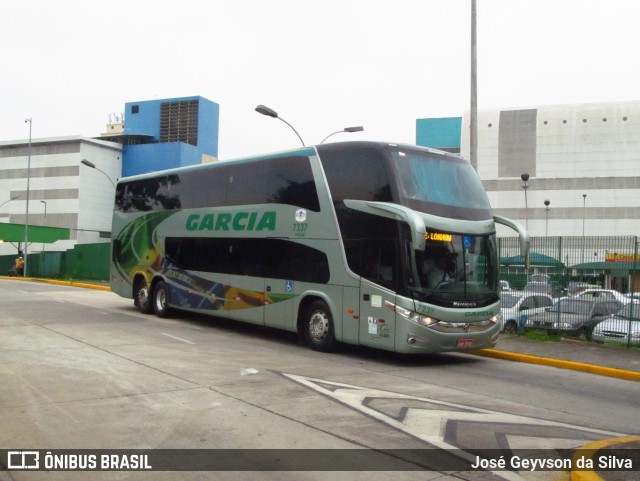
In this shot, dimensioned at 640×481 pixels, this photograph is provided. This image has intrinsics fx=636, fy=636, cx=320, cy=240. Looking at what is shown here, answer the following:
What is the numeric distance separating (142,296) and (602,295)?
1326 cm

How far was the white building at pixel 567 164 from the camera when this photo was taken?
7125cm

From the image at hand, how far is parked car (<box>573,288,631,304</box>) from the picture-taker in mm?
14469

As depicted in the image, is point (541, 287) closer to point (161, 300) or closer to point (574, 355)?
point (574, 355)

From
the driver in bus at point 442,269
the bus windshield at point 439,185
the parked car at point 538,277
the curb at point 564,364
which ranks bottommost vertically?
the curb at point 564,364

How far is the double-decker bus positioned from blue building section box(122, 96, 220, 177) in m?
64.9

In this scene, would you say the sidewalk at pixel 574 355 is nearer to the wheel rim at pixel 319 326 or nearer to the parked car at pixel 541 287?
the parked car at pixel 541 287

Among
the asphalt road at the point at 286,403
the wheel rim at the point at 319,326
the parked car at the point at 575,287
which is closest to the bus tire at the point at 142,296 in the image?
the asphalt road at the point at 286,403

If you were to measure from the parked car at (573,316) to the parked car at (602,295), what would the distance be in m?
0.07

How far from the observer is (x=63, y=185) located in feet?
261

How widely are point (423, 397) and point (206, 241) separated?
9242 millimetres

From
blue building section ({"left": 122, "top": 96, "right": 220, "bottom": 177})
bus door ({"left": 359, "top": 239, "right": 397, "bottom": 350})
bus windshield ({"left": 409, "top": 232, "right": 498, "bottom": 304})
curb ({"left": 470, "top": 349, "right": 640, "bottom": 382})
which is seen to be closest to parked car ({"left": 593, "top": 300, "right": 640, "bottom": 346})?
curb ({"left": 470, "top": 349, "right": 640, "bottom": 382})

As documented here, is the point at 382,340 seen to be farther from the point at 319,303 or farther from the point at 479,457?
the point at 479,457

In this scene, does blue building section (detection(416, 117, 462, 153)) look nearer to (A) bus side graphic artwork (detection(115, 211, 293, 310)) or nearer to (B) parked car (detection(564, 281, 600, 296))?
(A) bus side graphic artwork (detection(115, 211, 293, 310))

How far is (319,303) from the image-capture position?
528 inches
